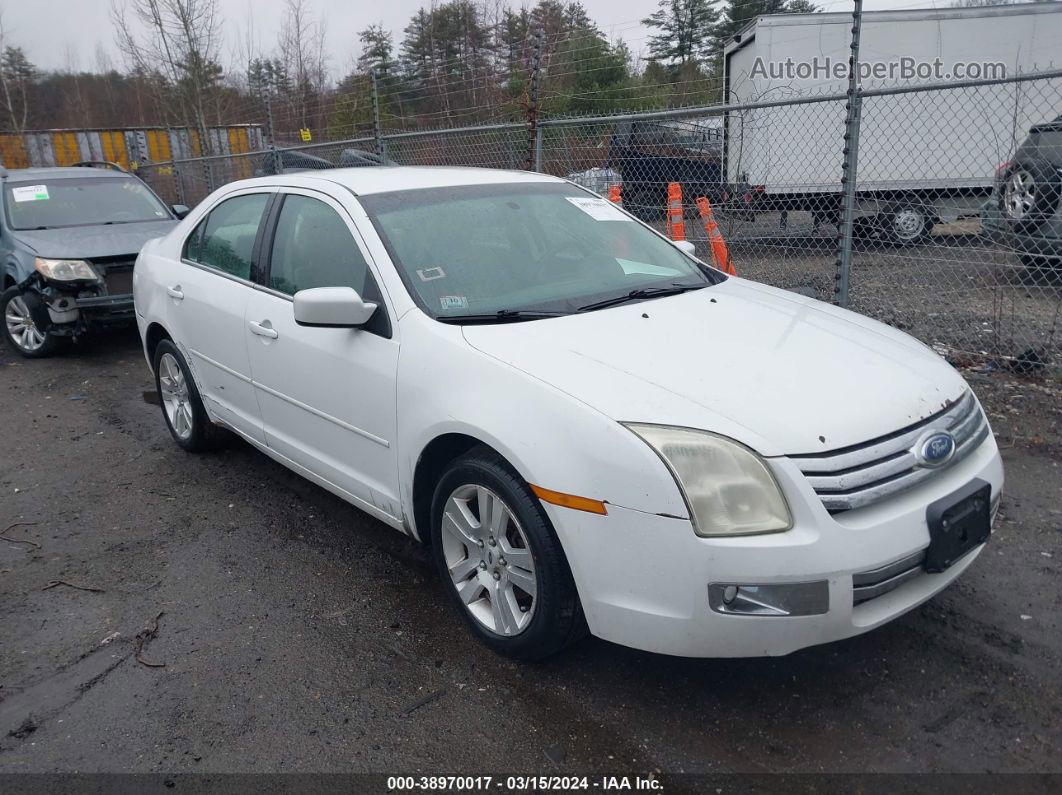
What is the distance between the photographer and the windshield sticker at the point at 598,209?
4.02 metres

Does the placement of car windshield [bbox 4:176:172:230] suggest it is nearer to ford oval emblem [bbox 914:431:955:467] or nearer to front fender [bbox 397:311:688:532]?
front fender [bbox 397:311:688:532]

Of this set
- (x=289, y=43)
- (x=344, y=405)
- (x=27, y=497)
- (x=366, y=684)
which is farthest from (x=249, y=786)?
(x=289, y=43)

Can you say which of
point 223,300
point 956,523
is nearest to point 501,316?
point 956,523

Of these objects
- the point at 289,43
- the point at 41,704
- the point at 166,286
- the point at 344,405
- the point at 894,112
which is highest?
the point at 289,43

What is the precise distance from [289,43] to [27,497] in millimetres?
15353

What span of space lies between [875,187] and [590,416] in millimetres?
9549

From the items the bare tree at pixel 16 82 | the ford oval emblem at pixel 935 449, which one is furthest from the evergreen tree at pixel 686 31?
the bare tree at pixel 16 82

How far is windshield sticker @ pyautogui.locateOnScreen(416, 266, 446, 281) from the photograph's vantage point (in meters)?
3.30

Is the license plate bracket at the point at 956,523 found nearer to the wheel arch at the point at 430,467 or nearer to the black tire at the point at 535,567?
the black tire at the point at 535,567

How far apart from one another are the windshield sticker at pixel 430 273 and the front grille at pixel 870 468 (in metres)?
1.61

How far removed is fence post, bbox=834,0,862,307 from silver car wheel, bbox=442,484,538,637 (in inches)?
151

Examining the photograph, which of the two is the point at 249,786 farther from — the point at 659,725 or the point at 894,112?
the point at 894,112

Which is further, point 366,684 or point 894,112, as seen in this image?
point 894,112

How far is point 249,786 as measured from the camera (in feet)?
8.00
